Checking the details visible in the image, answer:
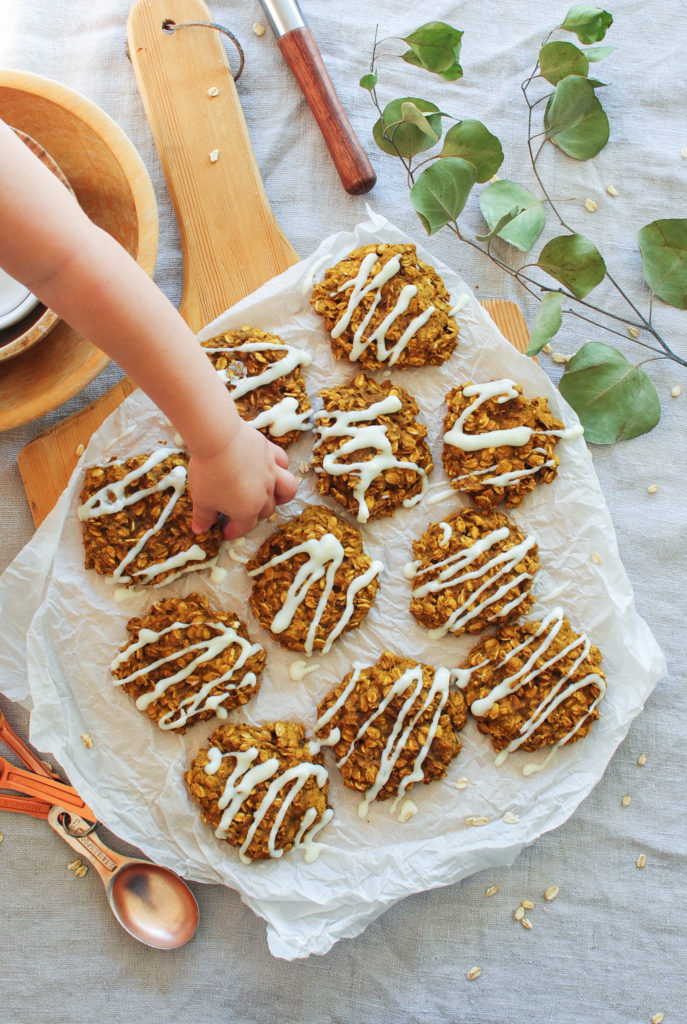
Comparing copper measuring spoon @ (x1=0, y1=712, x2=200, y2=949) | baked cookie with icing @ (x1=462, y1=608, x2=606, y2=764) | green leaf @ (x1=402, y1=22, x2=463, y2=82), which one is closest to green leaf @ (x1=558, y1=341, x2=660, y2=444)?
baked cookie with icing @ (x1=462, y1=608, x2=606, y2=764)

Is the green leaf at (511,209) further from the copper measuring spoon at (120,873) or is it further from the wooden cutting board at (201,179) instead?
the copper measuring spoon at (120,873)

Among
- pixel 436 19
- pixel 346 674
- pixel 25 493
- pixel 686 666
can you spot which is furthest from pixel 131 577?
pixel 436 19

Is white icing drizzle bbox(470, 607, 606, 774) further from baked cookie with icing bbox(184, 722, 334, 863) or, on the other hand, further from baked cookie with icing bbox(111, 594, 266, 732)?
baked cookie with icing bbox(111, 594, 266, 732)

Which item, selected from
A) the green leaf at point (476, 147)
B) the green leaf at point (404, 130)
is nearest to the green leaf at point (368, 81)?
the green leaf at point (404, 130)

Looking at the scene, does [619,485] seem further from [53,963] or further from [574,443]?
[53,963]

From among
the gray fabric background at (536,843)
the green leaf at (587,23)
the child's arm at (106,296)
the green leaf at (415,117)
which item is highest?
the child's arm at (106,296)

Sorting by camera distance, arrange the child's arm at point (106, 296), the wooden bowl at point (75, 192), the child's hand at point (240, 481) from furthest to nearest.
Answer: the wooden bowl at point (75, 192) < the child's hand at point (240, 481) < the child's arm at point (106, 296)
